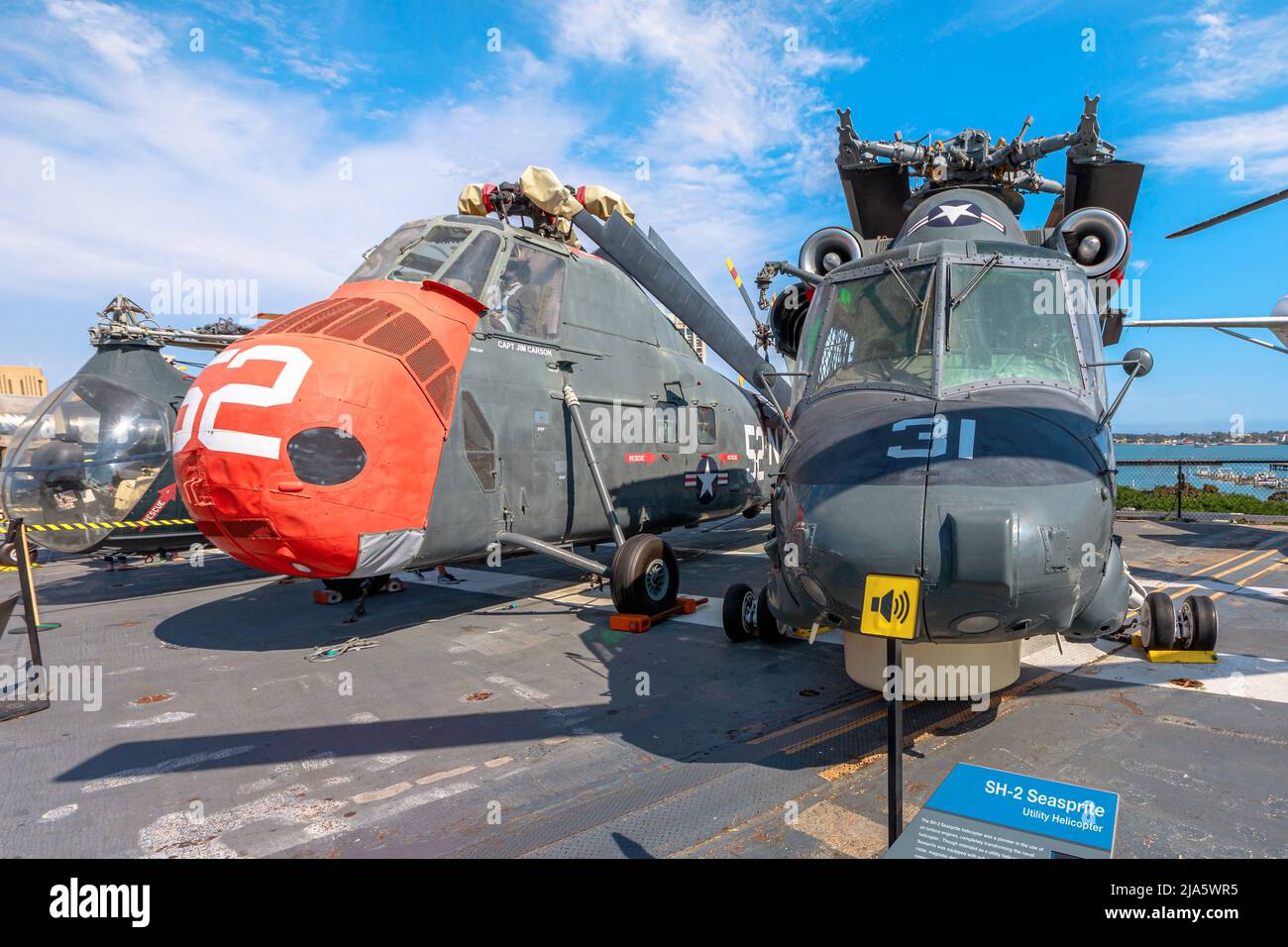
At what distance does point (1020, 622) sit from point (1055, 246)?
4244 millimetres

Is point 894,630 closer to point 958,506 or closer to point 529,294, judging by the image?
point 958,506

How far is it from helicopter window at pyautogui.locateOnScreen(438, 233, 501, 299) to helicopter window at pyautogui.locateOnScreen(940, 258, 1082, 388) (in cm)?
482

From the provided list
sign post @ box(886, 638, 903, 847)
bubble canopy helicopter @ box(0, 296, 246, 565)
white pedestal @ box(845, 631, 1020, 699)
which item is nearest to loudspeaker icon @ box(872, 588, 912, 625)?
sign post @ box(886, 638, 903, 847)

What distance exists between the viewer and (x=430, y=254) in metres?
7.75

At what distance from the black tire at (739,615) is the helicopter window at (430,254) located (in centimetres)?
469

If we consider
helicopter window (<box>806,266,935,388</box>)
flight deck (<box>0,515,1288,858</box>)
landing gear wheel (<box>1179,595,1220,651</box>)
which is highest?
helicopter window (<box>806,266,935,388</box>)

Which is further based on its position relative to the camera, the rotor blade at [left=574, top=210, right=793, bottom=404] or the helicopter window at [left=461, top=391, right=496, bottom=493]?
the rotor blade at [left=574, top=210, right=793, bottom=404]

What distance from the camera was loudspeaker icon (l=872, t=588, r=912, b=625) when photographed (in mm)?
3094

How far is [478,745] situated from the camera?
16.7 feet

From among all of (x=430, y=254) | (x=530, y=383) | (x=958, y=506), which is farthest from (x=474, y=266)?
(x=958, y=506)

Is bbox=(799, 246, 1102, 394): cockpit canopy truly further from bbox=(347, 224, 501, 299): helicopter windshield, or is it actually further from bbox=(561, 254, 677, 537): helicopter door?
bbox=(347, 224, 501, 299): helicopter windshield

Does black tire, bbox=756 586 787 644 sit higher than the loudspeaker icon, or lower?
lower

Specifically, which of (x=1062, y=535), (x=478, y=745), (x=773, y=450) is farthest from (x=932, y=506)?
(x=773, y=450)

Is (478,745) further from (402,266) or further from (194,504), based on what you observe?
(402,266)
